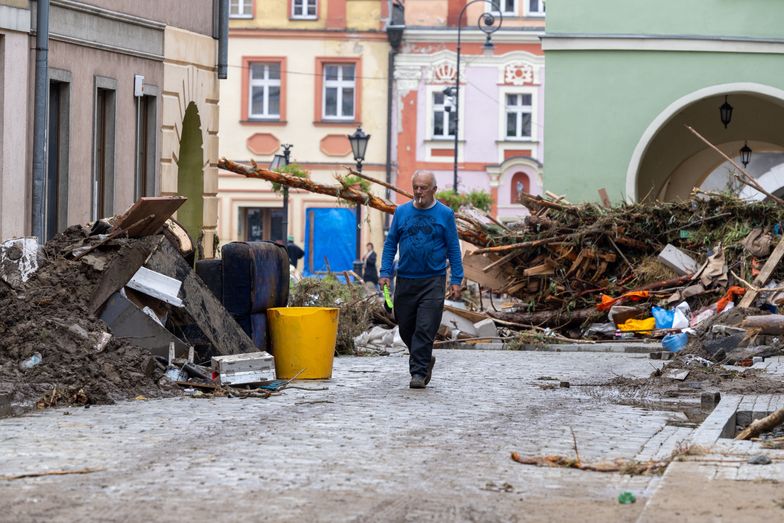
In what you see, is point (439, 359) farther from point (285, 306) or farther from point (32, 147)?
point (32, 147)

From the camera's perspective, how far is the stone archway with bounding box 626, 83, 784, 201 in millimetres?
27422

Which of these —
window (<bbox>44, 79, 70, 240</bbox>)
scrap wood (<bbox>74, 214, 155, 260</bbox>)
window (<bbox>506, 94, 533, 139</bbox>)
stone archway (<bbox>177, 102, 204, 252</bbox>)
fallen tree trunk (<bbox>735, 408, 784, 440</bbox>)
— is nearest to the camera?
fallen tree trunk (<bbox>735, 408, 784, 440</bbox>)

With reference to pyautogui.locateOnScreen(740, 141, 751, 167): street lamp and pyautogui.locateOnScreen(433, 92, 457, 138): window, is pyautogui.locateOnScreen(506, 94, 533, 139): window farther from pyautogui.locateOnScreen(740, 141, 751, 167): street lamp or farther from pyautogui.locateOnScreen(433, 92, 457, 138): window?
pyautogui.locateOnScreen(740, 141, 751, 167): street lamp

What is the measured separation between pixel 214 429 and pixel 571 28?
19.2m

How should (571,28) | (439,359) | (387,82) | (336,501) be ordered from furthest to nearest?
1. (387,82)
2. (571,28)
3. (439,359)
4. (336,501)

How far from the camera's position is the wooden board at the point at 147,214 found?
12.1 meters

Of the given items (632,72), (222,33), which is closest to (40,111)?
(222,33)

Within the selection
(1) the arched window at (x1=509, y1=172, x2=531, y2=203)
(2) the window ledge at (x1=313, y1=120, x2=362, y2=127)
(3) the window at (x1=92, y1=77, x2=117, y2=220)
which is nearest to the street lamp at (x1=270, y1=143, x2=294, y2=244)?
(3) the window at (x1=92, y1=77, x2=117, y2=220)

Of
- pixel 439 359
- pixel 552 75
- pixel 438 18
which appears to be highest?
pixel 438 18

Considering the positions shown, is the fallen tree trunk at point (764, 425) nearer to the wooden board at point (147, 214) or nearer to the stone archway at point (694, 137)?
the wooden board at point (147, 214)

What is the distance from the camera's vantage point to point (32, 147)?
710 inches

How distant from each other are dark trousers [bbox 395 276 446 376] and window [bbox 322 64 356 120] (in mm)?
39311

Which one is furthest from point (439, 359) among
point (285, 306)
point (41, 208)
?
point (41, 208)

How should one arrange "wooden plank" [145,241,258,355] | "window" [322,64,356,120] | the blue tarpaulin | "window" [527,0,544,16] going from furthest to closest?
"window" [527,0,544,16] → "window" [322,64,356,120] → the blue tarpaulin → "wooden plank" [145,241,258,355]
